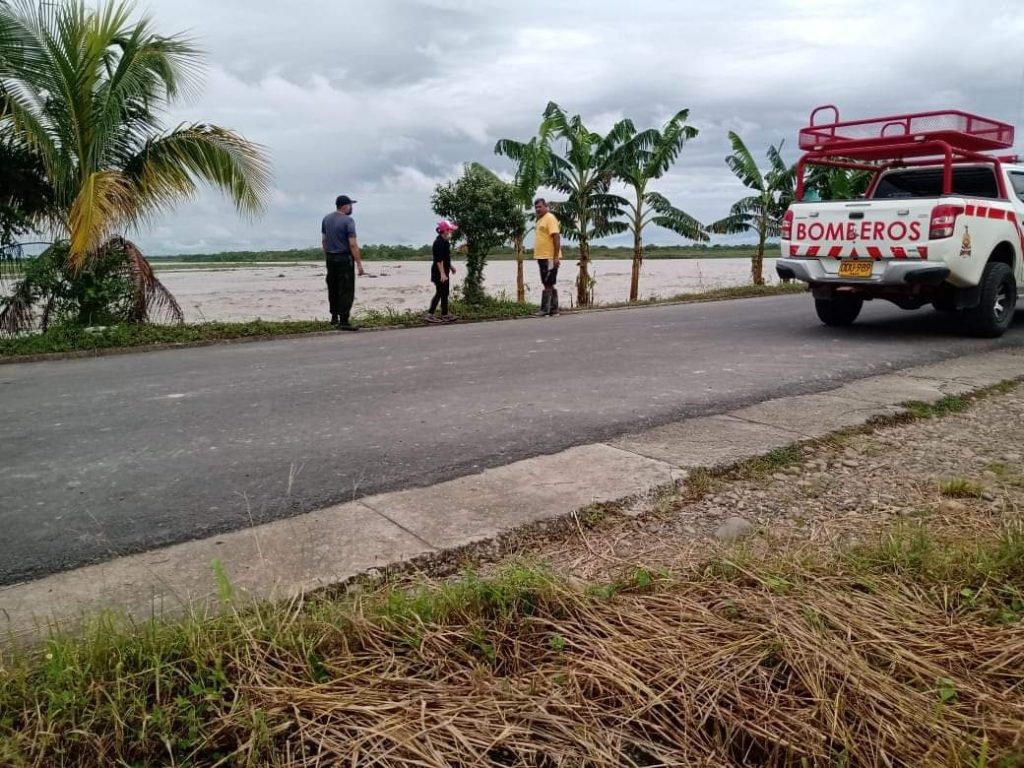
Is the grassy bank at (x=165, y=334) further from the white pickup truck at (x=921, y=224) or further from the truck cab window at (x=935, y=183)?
the truck cab window at (x=935, y=183)

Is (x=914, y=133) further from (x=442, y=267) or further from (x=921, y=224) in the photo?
(x=442, y=267)

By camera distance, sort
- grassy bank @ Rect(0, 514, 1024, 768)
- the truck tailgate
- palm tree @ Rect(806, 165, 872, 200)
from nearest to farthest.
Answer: grassy bank @ Rect(0, 514, 1024, 768), the truck tailgate, palm tree @ Rect(806, 165, 872, 200)

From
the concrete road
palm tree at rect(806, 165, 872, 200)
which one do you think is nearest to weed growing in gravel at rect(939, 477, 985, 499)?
the concrete road

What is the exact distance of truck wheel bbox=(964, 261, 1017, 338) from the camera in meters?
7.82

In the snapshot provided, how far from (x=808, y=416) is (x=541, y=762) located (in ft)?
11.8

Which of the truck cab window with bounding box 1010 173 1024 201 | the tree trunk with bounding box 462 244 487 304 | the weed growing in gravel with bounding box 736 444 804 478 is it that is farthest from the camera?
the tree trunk with bounding box 462 244 487 304

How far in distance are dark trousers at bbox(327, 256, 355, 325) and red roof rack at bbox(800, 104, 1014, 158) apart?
6238mm

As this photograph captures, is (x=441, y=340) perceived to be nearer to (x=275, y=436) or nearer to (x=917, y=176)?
(x=275, y=436)

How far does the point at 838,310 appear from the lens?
30.3 ft

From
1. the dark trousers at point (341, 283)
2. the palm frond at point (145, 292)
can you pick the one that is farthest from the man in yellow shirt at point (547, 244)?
the palm frond at point (145, 292)

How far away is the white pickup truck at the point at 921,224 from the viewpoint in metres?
7.30

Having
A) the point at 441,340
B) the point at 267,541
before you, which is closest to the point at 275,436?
the point at 267,541

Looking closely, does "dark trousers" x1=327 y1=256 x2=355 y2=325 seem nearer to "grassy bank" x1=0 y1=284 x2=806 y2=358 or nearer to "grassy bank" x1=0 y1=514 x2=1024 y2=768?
"grassy bank" x1=0 y1=284 x2=806 y2=358

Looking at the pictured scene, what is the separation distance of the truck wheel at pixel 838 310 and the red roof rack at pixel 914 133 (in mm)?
1785
